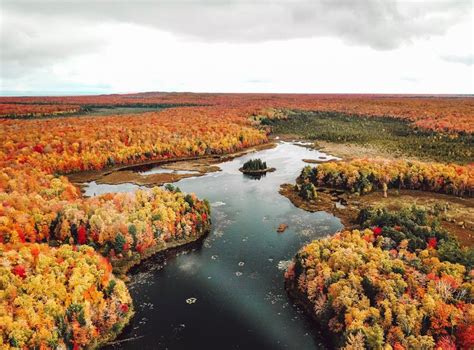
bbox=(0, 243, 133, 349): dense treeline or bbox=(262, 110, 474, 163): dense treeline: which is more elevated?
bbox=(0, 243, 133, 349): dense treeline

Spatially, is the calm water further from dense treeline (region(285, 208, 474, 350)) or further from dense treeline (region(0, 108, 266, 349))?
dense treeline (region(285, 208, 474, 350))

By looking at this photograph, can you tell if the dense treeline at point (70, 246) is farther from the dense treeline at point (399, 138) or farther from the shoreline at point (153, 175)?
the dense treeline at point (399, 138)

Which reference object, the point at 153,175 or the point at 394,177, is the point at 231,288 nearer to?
the point at 394,177

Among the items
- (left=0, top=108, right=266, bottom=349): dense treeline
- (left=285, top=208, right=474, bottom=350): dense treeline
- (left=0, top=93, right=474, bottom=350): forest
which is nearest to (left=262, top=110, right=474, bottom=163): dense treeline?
(left=0, top=93, right=474, bottom=350): forest

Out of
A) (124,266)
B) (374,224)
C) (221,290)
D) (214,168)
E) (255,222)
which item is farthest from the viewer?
(214,168)

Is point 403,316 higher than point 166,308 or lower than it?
higher

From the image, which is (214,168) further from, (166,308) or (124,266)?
(166,308)

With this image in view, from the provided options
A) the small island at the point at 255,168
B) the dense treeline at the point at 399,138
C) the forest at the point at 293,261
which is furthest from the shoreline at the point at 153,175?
the dense treeline at the point at 399,138

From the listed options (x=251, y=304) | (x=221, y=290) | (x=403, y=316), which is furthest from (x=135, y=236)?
(x=403, y=316)
